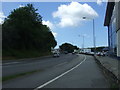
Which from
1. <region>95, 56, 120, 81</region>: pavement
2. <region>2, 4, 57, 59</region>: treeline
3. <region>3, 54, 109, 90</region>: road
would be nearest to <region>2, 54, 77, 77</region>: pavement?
<region>3, 54, 109, 90</region>: road

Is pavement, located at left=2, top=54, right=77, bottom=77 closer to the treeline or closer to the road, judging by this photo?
the road

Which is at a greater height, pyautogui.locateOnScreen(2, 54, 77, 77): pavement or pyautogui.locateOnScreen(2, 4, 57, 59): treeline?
pyautogui.locateOnScreen(2, 4, 57, 59): treeline

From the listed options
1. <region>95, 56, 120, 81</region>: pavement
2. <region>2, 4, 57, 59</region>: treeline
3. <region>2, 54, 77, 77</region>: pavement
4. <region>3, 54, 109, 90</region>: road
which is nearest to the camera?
<region>3, 54, 109, 90</region>: road

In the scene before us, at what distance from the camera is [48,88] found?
11.5 metres

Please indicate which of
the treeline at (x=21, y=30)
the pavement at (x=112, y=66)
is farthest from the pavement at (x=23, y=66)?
the treeline at (x=21, y=30)

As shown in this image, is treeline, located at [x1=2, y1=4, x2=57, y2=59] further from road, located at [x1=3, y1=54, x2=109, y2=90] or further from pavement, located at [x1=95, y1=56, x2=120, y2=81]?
road, located at [x1=3, y1=54, x2=109, y2=90]

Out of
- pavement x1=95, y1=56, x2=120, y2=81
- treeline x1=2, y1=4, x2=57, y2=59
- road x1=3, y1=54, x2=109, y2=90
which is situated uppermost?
treeline x1=2, y1=4, x2=57, y2=59

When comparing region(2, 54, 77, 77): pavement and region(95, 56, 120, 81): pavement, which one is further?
region(2, 54, 77, 77): pavement

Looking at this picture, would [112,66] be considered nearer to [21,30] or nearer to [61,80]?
[61,80]

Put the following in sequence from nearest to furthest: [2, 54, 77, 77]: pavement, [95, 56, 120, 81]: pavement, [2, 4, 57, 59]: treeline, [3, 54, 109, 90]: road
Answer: [3, 54, 109, 90]: road < [95, 56, 120, 81]: pavement < [2, 54, 77, 77]: pavement < [2, 4, 57, 59]: treeline

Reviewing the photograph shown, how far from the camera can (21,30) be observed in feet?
237

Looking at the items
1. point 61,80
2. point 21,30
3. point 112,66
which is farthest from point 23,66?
point 21,30

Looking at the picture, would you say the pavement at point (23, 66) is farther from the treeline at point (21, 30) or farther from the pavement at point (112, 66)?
the treeline at point (21, 30)

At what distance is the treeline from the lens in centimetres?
6519
